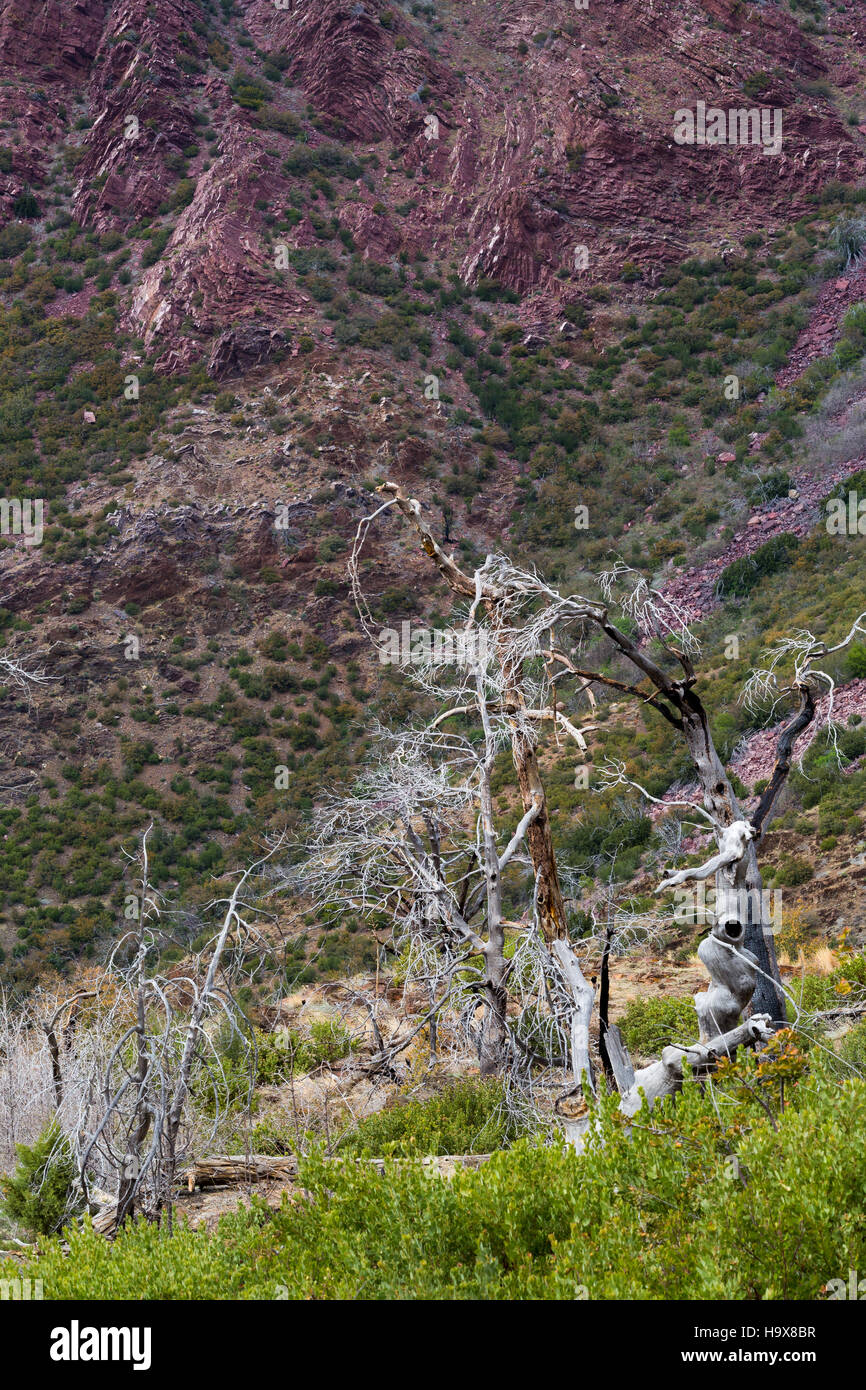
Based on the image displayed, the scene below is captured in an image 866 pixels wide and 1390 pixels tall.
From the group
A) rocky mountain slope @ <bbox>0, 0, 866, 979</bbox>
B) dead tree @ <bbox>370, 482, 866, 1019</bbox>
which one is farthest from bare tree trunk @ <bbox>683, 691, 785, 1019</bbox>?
rocky mountain slope @ <bbox>0, 0, 866, 979</bbox>

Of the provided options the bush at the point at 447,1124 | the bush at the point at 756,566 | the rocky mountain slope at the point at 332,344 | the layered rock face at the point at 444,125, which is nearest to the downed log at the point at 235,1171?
the bush at the point at 447,1124

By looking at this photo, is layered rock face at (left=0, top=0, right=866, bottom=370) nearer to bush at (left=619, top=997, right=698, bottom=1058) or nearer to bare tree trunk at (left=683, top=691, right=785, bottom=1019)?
bush at (left=619, top=997, right=698, bottom=1058)

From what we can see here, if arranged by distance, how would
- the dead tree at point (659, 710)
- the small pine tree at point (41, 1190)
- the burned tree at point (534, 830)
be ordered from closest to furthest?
the burned tree at point (534, 830) → the dead tree at point (659, 710) → the small pine tree at point (41, 1190)

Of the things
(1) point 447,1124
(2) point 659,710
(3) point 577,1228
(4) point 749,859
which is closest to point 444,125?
(2) point 659,710

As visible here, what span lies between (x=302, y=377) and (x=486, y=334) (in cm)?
829

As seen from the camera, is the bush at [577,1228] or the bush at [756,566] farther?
the bush at [756,566]

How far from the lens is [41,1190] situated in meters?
6.49

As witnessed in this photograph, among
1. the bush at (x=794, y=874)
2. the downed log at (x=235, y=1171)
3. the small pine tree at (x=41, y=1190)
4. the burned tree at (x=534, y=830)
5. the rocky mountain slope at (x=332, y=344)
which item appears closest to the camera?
the burned tree at (x=534, y=830)

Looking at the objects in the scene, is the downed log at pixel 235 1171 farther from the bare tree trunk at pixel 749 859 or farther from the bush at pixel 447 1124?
the bare tree trunk at pixel 749 859

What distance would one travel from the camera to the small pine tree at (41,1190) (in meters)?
6.52

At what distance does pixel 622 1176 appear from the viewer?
12.4ft

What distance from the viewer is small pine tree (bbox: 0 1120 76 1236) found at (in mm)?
6520
